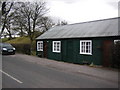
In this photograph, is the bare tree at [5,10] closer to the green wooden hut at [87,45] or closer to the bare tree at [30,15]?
the bare tree at [30,15]

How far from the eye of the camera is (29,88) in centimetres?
720

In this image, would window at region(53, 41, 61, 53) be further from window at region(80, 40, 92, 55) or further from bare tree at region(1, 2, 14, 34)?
bare tree at region(1, 2, 14, 34)

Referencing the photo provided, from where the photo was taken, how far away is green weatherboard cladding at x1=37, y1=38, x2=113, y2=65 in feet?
50.5

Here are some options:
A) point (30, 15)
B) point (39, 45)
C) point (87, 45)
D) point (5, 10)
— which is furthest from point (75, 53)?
point (5, 10)

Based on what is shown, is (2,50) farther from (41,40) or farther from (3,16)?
(3,16)

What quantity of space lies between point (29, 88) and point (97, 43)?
384 inches

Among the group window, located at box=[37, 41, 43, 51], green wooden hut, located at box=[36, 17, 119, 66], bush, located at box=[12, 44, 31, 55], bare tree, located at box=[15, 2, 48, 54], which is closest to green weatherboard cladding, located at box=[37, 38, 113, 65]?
green wooden hut, located at box=[36, 17, 119, 66]

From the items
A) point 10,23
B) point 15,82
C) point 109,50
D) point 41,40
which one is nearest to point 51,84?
point 15,82

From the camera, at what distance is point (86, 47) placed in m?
16.7

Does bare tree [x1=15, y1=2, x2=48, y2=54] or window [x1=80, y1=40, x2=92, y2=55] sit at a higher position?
bare tree [x1=15, y1=2, x2=48, y2=54]

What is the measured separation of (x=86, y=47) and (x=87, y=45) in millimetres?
228

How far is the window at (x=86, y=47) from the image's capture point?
53.5 feet

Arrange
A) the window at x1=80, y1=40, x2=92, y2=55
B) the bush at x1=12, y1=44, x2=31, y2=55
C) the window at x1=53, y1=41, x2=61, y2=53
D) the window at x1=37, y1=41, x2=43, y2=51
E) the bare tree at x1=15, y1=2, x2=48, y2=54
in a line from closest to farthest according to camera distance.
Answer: the window at x1=80, y1=40, x2=92, y2=55, the window at x1=53, y1=41, x2=61, y2=53, the window at x1=37, y1=41, x2=43, y2=51, the bush at x1=12, y1=44, x2=31, y2=55, the bare tree at x1=15, y1=2, x2=48, y2=54

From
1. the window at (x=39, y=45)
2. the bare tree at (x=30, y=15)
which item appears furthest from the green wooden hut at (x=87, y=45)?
the bare tree at (x=30, y=15)
